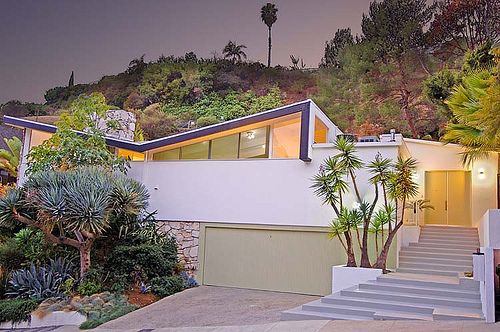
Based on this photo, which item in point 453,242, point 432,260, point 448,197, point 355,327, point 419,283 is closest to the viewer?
point 355,327

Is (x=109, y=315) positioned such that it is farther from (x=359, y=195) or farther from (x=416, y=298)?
(x=359, y=195)

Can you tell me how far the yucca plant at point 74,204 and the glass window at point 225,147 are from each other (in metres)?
3.25

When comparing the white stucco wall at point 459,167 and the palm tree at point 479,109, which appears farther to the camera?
the white stucco wall at point 459,167

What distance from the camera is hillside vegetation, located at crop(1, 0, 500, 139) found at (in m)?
24.3

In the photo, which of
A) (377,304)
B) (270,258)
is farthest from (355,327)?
(270,258)

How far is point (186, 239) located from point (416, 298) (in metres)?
8.55

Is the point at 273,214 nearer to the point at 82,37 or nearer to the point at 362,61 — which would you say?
the point at 362,61

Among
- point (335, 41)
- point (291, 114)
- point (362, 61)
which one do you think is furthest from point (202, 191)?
point (335, 41)

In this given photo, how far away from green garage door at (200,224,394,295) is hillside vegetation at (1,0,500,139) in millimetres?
7525


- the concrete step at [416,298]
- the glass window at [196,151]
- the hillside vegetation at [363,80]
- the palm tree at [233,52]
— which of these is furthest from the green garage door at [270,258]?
the palm tree at [233,52]

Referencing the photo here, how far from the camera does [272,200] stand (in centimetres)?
1519

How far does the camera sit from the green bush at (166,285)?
13.8m

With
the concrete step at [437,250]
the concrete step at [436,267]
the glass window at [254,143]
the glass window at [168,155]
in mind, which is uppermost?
the glass window at [254,143]

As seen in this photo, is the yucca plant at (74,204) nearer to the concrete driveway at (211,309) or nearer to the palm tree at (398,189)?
the concrete driveway at (211,309)
